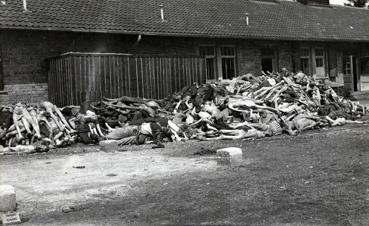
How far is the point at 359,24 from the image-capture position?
2950cm

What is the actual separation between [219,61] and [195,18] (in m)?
2.33

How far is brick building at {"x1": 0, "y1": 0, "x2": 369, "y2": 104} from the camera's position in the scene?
1619 centimetres

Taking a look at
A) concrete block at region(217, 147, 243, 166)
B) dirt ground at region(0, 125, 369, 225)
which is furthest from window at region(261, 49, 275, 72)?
concrete block at region(217, 147, 243, 166)

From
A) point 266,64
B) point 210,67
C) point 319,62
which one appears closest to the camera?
point 210,67

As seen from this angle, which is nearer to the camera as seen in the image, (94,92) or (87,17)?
(94,92)

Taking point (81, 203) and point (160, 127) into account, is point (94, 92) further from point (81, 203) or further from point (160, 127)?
point (81, 203)

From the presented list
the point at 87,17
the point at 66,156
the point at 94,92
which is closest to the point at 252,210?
the point at 66,156

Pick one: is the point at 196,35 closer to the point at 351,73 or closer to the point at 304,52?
the point at 304,52

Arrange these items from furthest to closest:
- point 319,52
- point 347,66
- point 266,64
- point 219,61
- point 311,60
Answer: point 347,66, point 319,52, point 311,60, point 266,64, point 219,61

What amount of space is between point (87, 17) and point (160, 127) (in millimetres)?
7398

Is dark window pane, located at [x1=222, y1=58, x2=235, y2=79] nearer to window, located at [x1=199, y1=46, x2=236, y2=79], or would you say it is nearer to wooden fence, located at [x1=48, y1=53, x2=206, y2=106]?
window, located at [x1=199, y1=46, x2=236, y2=79]

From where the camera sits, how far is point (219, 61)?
21.9m

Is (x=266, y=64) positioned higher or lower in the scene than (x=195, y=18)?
lower

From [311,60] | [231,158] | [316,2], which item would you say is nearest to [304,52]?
[311,60]
